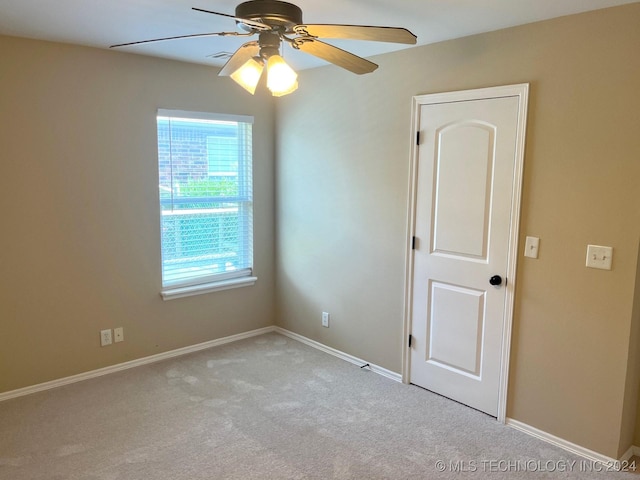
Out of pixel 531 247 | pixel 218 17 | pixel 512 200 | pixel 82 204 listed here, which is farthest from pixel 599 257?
pixel 82 204

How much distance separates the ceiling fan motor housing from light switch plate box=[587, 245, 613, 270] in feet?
6.12

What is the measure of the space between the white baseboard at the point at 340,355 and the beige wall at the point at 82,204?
0.88 m

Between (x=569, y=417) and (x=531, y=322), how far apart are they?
55 centimetres

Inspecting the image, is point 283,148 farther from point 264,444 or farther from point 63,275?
point 264,444

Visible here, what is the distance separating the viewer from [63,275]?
3.33m

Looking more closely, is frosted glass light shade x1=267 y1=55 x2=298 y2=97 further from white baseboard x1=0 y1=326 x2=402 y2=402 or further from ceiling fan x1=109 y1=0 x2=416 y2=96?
white baseboard x1=0 y1=326 x2=402 y2=402

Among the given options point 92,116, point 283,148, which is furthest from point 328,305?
point 92,116

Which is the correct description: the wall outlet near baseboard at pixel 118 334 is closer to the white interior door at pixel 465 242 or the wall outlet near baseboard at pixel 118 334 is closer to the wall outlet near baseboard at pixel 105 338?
the wall outlet near baseboard at pixel 105 338

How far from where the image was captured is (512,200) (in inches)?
109

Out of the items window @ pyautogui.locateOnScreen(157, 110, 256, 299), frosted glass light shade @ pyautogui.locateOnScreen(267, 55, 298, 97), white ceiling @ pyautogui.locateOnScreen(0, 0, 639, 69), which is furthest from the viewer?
window @ pyautogui.locateOnScreen(157, 110, 256, 299)

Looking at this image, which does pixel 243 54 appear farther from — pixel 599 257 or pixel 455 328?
pixel 455 328

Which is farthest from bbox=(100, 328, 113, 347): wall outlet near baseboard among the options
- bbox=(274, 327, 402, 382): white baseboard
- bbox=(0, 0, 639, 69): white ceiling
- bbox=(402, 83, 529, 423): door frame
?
bbox=(402, 83, 529, 423): door frame

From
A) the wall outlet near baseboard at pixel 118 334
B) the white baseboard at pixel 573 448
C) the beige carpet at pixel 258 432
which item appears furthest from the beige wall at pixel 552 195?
the wall outlet near baseboard at pixel 118 334

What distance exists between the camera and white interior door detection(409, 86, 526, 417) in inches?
111
